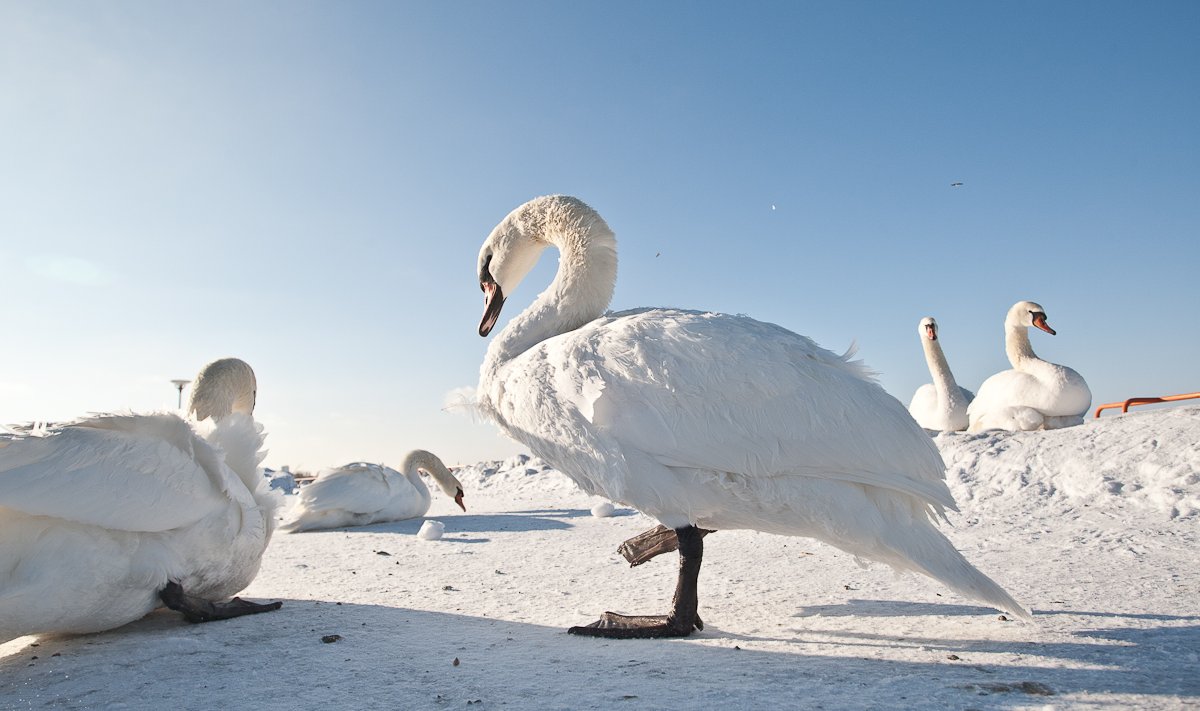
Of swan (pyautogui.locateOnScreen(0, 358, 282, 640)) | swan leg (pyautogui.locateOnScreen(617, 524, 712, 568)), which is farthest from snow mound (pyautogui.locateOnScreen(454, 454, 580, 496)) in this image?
swan (pyautogui.locateOnScreen(0, 358, 282, 640))

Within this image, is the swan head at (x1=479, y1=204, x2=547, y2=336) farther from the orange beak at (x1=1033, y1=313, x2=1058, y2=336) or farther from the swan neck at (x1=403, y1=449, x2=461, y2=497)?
the orange beak at (x1=1033, y1=313, x2=1058, y2=336)

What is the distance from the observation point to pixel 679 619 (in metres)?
3.15

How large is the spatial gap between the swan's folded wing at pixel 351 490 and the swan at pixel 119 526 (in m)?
3.83

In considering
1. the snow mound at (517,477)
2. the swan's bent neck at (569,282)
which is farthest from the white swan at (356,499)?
the swan's bent neck at (569,282)

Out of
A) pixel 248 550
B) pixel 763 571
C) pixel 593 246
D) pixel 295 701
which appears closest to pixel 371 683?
pixel 295 701

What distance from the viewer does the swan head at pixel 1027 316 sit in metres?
12.2

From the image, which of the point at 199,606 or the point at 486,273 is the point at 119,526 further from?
the point at 486,273

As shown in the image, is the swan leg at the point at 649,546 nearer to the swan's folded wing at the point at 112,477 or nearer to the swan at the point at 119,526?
the swan at the point at 119,526

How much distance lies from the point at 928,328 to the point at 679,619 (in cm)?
1298

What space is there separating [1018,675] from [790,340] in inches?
59.1

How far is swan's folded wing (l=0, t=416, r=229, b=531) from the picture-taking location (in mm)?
2652

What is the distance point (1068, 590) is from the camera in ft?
12.0

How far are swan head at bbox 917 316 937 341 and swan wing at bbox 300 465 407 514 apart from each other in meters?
11.0

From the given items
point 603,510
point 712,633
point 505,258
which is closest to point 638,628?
point 712,633
